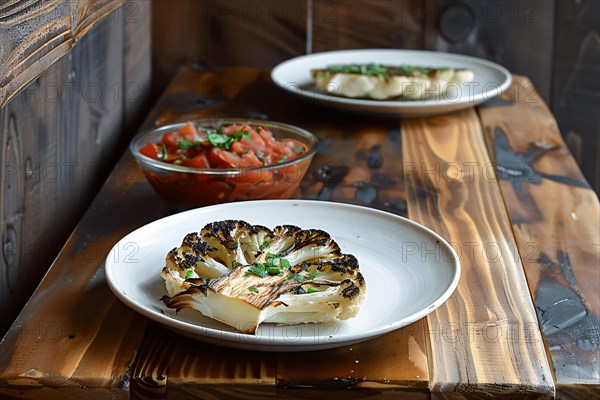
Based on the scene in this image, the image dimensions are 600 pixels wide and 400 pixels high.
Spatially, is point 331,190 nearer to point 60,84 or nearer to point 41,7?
point 60,84

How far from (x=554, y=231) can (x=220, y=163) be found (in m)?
0.55

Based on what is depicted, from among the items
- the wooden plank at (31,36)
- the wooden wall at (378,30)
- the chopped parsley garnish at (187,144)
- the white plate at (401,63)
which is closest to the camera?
the wooden plank at (31,36)

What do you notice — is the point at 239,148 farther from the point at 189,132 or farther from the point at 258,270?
A: the point at 258,270

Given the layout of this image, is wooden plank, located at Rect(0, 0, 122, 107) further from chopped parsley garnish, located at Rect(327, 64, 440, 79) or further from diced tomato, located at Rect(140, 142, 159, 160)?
chopped parsley garnish, located at Rect(327, 64, 440, 79)

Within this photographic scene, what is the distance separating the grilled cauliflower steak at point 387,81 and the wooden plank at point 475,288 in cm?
13

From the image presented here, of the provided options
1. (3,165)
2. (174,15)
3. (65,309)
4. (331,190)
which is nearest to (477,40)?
(174,15)

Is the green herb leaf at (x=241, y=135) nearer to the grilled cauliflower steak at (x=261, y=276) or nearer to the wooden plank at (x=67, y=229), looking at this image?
the wooden plank at (x=67, y=229)

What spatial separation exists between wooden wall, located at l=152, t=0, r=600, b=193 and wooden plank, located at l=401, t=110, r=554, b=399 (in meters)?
0.81

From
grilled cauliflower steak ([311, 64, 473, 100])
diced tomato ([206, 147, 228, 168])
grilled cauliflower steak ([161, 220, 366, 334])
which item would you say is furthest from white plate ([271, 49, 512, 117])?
grilled cauliflower steak ([161, 220, 366, 334])

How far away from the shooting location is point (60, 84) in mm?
1636

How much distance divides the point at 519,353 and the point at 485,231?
15.7 inches

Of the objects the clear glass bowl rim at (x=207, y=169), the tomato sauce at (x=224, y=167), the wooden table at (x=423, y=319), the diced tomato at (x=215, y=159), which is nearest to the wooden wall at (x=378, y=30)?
the wooden table at (x=423, y=319)

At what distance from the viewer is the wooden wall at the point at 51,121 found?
1.00 metres

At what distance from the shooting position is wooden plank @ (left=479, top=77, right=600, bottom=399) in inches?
41.3
